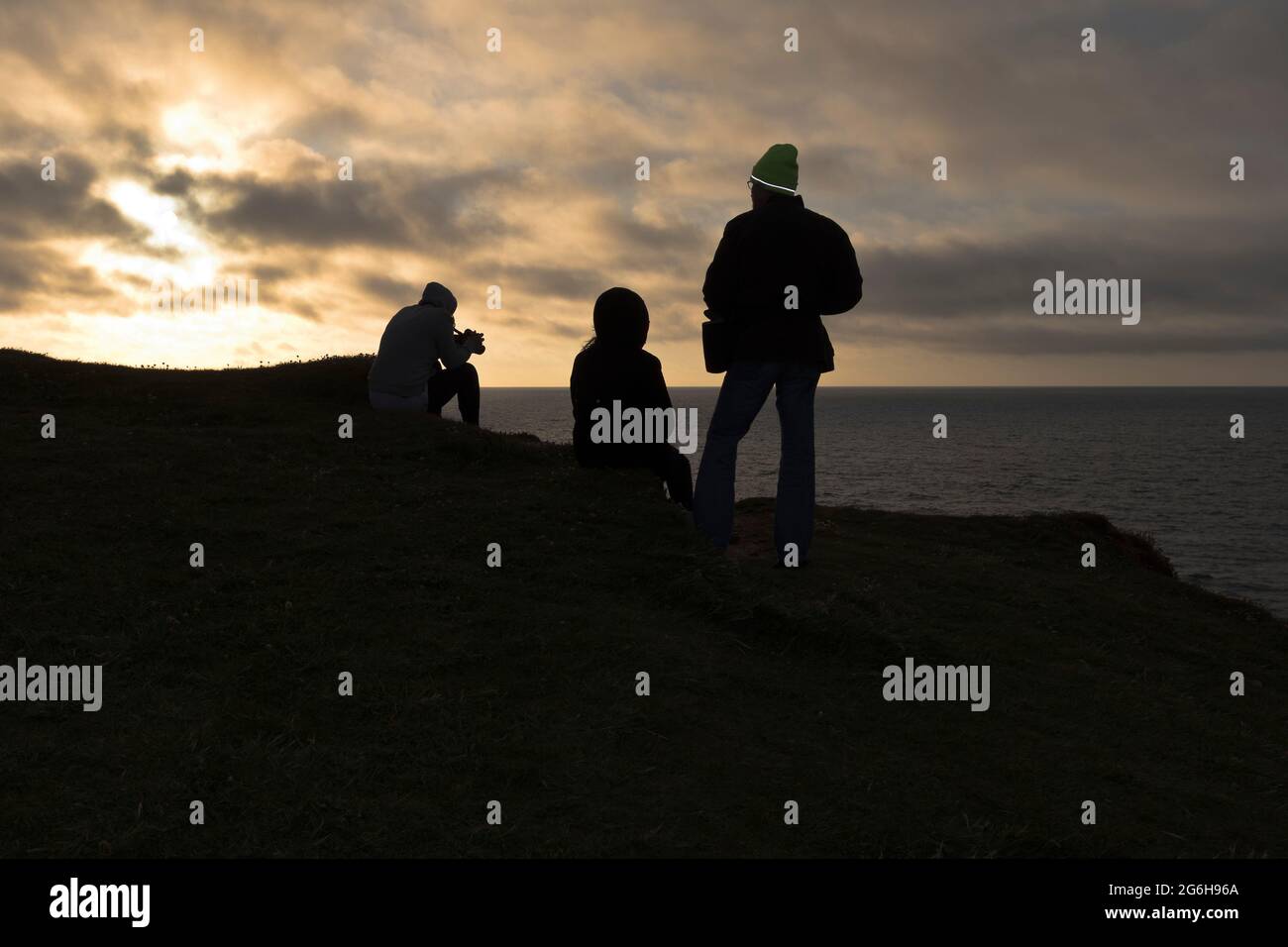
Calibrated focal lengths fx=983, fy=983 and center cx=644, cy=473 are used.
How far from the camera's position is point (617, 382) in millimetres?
9336

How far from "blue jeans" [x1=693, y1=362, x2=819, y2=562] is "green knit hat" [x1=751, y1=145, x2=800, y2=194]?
166 centimetres

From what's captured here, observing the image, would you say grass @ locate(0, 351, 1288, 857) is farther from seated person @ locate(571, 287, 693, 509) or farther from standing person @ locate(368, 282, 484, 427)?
standing person @ locate(368, 282, 484, 427)

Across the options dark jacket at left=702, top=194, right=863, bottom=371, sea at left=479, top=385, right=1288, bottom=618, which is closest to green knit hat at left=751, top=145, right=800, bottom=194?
dark jacket at left=702, top=194, right=863, bottom=371

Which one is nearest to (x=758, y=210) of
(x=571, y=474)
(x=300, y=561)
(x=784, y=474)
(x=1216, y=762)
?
(x=784, y=474)

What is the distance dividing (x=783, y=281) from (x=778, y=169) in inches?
45.0

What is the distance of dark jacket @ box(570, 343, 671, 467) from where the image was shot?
933cm

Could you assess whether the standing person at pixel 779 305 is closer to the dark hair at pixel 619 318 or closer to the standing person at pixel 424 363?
the dark hair at pixel 619 318

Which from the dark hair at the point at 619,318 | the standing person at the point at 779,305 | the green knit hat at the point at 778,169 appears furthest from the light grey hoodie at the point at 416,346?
the green knit hat at the point at 778,169

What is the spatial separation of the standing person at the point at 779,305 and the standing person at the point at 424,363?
4.96 meters

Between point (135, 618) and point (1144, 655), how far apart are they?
8258 mm

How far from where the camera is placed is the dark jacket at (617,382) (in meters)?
9.33

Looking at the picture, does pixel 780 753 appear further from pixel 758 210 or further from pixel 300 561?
pixel 758 210

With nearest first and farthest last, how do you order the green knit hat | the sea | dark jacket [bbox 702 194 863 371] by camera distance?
dark jacket [bbox 702 194 863 371], the green knit hat, the sea
